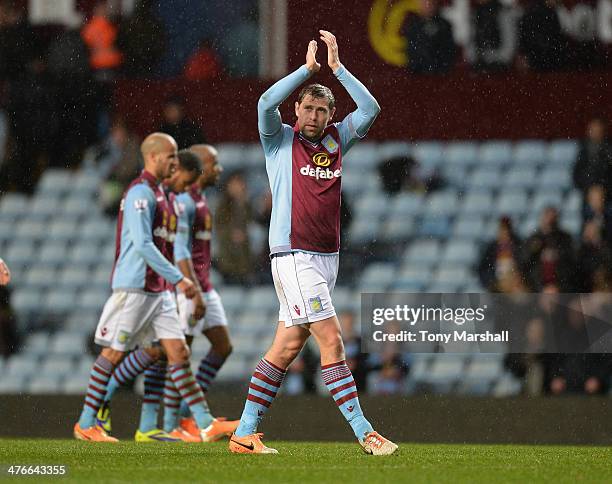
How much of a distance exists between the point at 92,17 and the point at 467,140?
13.3 ft

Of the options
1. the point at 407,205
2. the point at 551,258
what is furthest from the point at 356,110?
the point at 407,205

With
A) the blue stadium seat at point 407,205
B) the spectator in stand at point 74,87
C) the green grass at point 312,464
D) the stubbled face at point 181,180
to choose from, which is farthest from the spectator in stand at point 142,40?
the green grass at point 312,464

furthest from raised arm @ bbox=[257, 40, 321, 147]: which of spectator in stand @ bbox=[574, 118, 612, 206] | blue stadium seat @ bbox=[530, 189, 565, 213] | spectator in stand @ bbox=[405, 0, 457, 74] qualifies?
spectator in stand @ bbox=[405, 0, 457, 74]

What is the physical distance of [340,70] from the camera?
253 inches

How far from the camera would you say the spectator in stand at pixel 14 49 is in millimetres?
13844

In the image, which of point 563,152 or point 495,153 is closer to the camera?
point 563,152

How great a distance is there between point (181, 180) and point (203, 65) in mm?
5288

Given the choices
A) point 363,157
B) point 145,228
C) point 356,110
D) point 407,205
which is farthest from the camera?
point 363,157

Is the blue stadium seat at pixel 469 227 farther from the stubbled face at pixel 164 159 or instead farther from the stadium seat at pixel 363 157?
the stubbled face at pixel 164 159

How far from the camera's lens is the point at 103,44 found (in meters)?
13.9

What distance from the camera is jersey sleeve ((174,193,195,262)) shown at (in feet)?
27.7

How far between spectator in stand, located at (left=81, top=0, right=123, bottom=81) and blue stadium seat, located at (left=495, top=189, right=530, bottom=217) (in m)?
4.07

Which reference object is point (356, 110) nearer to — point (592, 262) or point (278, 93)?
point (278, 93)

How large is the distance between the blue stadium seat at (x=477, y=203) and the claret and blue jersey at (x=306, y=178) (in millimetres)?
6602
